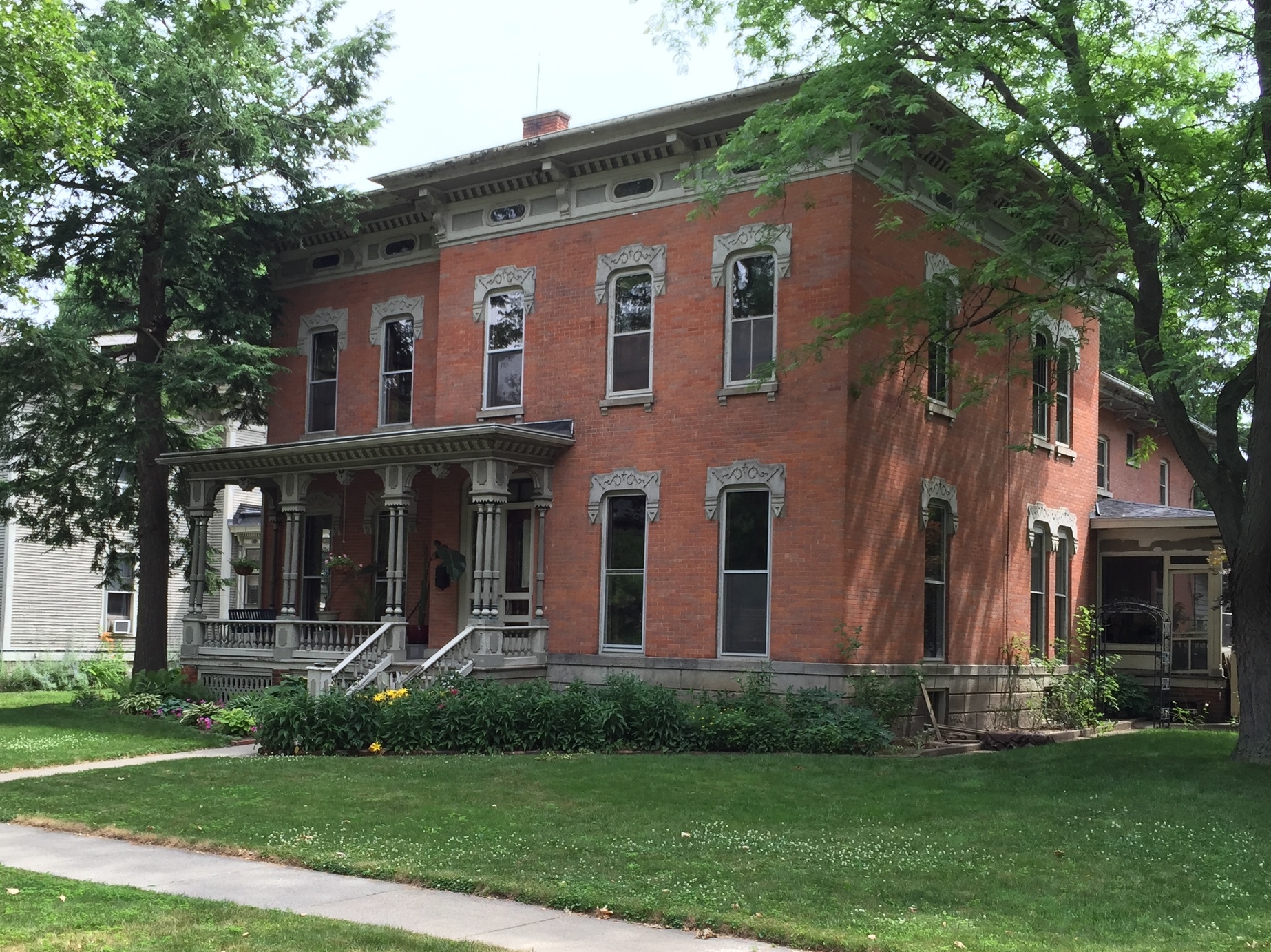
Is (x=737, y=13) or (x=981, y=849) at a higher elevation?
(x=737, y=13)

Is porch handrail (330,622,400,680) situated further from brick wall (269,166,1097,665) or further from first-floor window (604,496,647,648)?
first-floor window (604,496,647,648)

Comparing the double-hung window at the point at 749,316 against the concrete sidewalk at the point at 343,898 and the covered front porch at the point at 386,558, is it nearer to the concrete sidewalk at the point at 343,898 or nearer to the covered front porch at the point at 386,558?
the covered front porch at the point at 386,558

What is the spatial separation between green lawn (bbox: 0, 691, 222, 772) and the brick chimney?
1218cm

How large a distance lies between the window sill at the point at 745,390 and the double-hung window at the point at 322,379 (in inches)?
354

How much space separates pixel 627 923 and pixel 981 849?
3.51 metres

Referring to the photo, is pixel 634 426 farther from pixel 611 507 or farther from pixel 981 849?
pixel 981 849

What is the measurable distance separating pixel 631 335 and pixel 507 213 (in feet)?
11.5

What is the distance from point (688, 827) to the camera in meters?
11.1

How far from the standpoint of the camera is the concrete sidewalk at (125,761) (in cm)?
1509

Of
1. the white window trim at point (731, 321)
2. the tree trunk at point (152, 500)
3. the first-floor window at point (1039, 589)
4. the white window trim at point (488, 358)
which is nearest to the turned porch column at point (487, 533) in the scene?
the white window trim at point (488, 358)

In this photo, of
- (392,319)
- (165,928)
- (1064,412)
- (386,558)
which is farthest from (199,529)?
(165,928)

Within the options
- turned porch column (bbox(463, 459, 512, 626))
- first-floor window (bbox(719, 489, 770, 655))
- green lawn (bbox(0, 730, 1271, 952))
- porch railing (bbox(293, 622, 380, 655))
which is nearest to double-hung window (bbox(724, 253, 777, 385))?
first-floor window (bbox(719, 489, 770, 655))

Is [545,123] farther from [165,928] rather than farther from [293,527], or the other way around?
[165,928]

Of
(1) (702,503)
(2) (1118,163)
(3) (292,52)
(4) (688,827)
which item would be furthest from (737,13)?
(4) (688,827)
